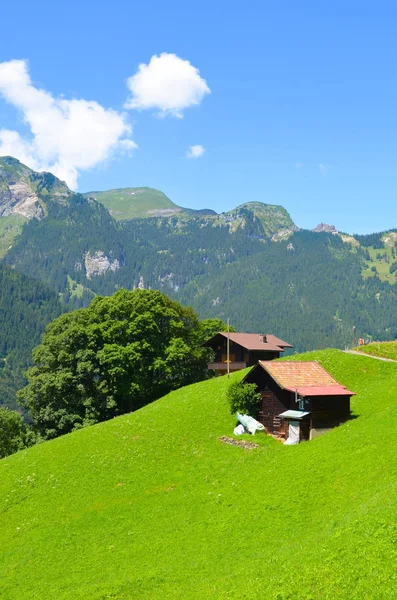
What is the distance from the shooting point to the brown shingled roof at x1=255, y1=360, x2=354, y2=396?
50.3m

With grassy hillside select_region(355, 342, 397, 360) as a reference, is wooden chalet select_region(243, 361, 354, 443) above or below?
below

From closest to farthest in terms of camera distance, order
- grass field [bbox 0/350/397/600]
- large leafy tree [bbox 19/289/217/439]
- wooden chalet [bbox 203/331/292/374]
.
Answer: grass field [bbox 0/350/397/600] < large leafy tree [bbox 19/289/217/439] < wooden chalet [bbox 203/331/292/374]

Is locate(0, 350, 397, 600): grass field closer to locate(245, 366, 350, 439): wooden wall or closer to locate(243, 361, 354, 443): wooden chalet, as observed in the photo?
locate(245, 366, 350, 439): wooden wall

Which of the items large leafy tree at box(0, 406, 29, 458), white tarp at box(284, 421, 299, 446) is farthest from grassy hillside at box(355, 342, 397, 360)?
large leafy tree at box(0, 406, 29, 458)

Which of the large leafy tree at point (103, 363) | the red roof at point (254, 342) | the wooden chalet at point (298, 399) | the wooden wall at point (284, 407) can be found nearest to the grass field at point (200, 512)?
the wooden wall at point (284, 407)

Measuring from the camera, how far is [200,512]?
3669 cm

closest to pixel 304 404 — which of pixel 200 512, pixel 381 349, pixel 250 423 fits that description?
pixel 250 423

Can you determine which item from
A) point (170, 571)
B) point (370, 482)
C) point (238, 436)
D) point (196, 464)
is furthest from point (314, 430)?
point (170, 571)

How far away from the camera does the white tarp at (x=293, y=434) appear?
4813 cm

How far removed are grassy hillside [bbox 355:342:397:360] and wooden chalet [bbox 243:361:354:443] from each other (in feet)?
73.6

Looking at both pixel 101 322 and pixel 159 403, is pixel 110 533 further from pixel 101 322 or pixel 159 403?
pixel 101 322

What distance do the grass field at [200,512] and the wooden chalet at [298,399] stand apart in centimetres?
191

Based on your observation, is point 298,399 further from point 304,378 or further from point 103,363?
point 103,363

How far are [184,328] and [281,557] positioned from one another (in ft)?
216
